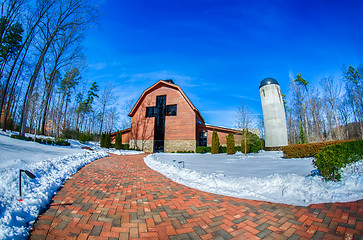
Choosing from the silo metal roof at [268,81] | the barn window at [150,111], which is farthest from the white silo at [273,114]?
the barn window at [150,111]

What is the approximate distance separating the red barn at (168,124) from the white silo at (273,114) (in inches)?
→ 160

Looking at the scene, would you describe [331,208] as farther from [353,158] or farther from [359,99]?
[359,99]

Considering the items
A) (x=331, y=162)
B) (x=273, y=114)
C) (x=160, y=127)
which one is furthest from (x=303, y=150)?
(x=160, y=127)

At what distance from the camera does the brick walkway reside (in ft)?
6.31

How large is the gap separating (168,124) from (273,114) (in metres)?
14.3

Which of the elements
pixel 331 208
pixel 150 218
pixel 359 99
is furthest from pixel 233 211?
A: pixel 359 99

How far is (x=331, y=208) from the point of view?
8.20ft

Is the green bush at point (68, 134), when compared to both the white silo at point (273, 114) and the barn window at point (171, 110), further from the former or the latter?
the white silo at point (273, 114)

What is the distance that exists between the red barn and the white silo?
406 cm

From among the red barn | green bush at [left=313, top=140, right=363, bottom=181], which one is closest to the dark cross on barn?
the red barn

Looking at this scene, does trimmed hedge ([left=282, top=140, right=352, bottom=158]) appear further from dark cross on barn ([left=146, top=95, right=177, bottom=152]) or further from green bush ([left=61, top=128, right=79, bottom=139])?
green bush ([left=61, top=128, right=79, bottom=139])

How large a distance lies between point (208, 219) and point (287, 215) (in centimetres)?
138

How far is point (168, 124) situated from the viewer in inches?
766

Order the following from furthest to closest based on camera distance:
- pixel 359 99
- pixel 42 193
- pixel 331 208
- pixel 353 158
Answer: pixel 359 99, pixel 353 158, pixel 42 193, pixel 331 208
